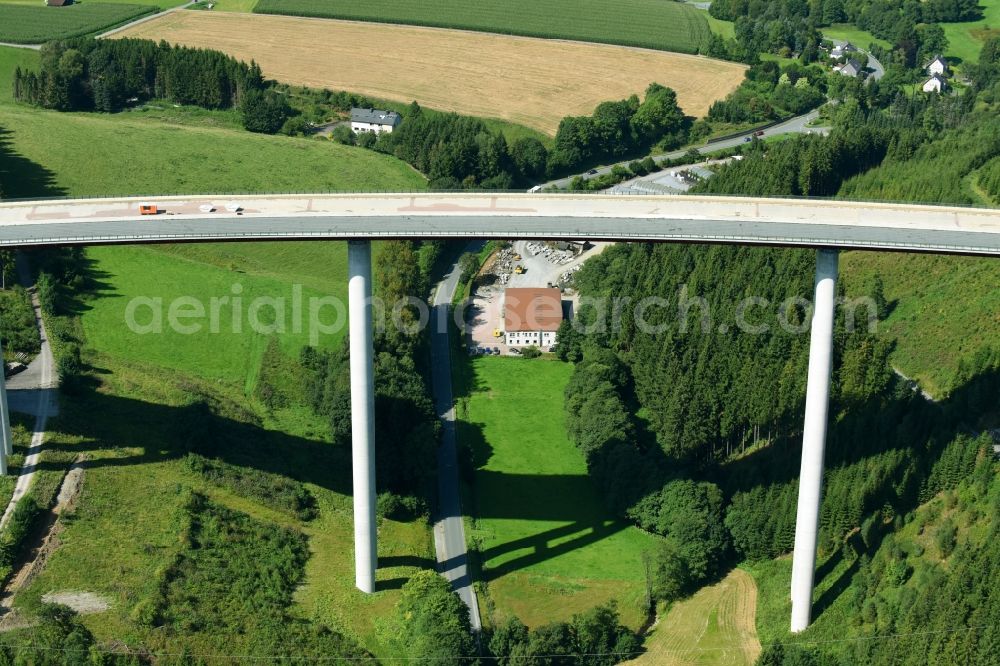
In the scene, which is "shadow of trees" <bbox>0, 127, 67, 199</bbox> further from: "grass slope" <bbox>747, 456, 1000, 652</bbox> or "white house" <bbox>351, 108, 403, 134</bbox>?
"grass slope" <bbox>747, 456, 1000, 652</bbox>

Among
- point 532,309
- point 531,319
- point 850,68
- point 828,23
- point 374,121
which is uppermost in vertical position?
point 828,23

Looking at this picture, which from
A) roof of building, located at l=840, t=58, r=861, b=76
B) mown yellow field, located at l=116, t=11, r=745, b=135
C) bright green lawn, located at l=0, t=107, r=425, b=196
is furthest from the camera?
roof of building, located at l=840, t=58, r=861, b=76

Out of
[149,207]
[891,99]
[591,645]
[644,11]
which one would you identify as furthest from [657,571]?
[644,11]

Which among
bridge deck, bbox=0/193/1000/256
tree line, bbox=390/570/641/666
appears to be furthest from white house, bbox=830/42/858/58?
tree line, bbox=390/570/641/666

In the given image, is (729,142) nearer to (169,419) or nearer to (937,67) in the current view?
(937,67)

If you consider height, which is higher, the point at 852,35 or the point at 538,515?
the point at 852,35

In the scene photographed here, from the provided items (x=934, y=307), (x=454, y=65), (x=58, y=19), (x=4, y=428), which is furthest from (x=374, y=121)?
(x=4, y=428)

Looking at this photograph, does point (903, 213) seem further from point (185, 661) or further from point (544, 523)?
point (185, 661)
